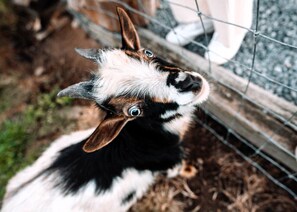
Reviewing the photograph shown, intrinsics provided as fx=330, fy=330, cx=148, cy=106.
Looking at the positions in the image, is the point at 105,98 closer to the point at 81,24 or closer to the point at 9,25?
the point at 81,24

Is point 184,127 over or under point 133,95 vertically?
under

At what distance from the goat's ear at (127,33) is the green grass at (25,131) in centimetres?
167

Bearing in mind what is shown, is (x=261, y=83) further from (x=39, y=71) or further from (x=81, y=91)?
(x=39, y=71)

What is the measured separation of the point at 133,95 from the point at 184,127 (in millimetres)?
707

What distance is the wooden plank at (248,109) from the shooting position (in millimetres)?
→ 2183

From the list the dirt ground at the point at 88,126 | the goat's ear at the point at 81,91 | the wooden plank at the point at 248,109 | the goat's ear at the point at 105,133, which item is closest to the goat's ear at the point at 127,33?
the goat's ear at the point at 81,91

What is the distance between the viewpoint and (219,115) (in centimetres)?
265

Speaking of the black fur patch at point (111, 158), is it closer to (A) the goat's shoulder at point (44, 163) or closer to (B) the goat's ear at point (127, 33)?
(A) the goat's shoulder at point (44, 163)

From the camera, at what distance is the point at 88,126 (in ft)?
10.8

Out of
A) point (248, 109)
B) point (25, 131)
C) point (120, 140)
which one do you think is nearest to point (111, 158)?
point (120, 140)

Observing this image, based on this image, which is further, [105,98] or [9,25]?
[9,25]

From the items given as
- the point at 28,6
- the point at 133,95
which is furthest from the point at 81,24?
the point at 133,95

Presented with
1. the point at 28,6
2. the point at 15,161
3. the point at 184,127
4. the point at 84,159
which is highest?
the point at 28,6

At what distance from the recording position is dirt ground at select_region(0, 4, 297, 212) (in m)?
2.59
